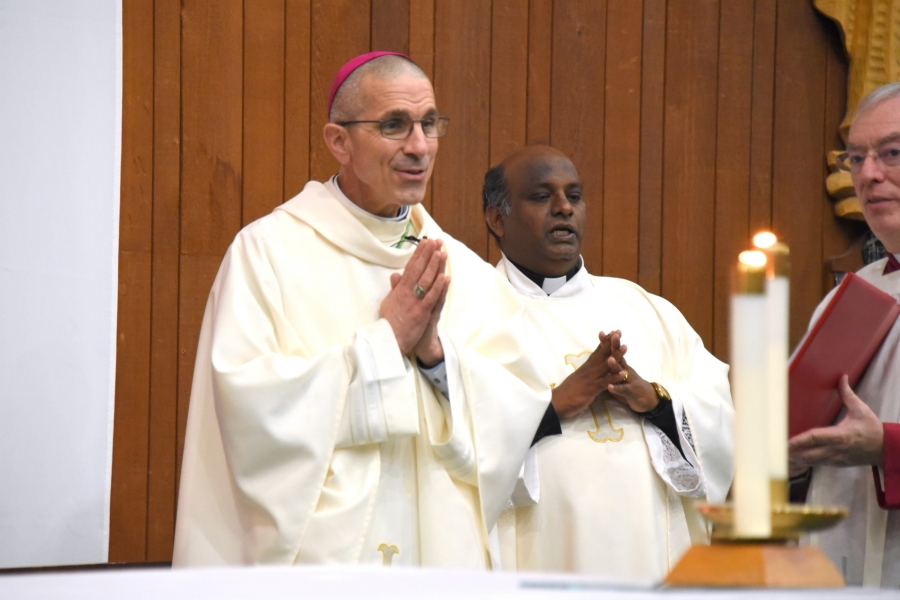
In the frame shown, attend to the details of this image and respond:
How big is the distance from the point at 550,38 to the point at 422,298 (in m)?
2.62

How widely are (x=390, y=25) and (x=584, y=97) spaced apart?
105 centimetres

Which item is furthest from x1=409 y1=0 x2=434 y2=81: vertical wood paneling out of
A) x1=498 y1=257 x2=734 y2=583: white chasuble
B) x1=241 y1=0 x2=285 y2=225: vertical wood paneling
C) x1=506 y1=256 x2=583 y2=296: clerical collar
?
x1=498 y1=257 x2=734 y2=583: white chasuble

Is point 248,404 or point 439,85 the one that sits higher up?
point 439,85

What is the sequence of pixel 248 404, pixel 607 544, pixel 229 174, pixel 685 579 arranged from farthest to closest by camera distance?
pixel 229 174, pixel 607 544, pixel 248 404, pixel 685 579

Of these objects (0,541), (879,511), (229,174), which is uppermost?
(229,174)

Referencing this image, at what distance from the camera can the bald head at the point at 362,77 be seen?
11.4 feet

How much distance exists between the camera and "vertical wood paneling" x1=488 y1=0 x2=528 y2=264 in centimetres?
525

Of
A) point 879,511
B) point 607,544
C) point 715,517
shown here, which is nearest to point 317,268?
point 607,544

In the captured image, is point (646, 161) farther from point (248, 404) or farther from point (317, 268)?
point (248, 404)

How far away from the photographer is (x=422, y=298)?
10.4 ft

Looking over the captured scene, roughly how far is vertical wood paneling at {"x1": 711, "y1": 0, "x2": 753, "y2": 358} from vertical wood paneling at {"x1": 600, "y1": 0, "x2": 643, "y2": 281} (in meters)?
0.46

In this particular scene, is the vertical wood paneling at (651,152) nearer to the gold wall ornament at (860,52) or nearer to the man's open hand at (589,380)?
the gold wall ornament at (860,52)

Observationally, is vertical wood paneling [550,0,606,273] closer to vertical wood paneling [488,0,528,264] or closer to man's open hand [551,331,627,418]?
vertical wood paneling [488,0,528,264]

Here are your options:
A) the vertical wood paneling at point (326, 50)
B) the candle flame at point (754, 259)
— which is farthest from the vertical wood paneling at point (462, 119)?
the candle flame at point (754, 259)
